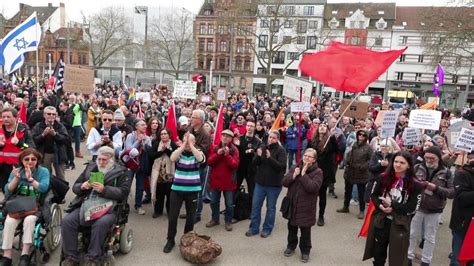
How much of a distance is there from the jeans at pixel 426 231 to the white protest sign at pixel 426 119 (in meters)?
2.44

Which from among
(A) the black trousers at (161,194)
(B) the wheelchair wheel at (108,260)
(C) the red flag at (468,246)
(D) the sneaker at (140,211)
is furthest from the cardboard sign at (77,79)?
(C) the red flag at (468,246)

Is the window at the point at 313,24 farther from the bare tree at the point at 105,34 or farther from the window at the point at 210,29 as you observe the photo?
the bare tree at the point at 105,34

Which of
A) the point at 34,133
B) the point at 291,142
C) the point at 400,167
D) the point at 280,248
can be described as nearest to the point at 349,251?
the point at 280,248

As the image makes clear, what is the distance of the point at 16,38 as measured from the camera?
842cm

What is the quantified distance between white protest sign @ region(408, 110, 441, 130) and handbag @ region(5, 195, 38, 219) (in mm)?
6410

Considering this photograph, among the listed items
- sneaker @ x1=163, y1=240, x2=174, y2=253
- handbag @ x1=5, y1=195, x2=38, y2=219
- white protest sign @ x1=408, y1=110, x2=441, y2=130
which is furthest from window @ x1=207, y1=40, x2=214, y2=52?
handbag @ x1=5, y1=195, x2=38, y2=219

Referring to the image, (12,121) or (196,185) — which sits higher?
(12,121)

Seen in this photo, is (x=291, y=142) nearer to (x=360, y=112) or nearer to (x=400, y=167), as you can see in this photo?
(x=360, y=112)

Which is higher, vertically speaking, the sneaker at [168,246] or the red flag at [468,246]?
the red flag at [468,246]

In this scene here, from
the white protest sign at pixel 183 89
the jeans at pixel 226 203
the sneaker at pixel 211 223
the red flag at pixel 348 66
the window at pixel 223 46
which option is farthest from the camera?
the window at pixel 223 46

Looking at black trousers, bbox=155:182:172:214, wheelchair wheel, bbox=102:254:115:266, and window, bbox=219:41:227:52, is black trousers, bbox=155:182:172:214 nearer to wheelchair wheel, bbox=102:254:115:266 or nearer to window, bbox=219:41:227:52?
wheelchair wheel, bbox=102:254:115:266

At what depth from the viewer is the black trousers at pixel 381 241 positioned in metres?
4.30

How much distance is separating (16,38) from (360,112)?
1062cm

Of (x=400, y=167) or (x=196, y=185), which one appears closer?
(x=400, y=167)
